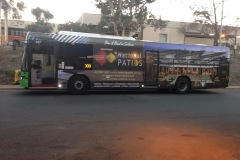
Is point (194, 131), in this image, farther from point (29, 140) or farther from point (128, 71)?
point (128, 71)

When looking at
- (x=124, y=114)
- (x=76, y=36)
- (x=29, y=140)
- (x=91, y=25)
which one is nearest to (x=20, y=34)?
(x=91, y=25)

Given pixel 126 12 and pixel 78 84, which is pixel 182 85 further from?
pixel 126 12

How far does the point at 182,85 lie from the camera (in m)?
19.1

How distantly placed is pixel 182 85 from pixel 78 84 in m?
6.24

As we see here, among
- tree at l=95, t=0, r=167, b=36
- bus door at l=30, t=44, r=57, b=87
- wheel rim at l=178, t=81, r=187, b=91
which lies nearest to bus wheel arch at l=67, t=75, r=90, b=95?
bus door at l=30, t=44, r=57, b=87

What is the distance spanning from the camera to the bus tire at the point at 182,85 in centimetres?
1892

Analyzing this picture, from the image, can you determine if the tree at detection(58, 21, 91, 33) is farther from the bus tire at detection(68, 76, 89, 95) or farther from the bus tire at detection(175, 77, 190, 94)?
the bus tire at detection(68, 76, 89, 95)

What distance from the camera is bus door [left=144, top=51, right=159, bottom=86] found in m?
18.2

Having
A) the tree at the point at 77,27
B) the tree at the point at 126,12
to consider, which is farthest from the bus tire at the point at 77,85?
the tree at the point at 77,27

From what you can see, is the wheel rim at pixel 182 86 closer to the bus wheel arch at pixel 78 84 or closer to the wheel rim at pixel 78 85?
the bus wheel arch at pixel 78 84

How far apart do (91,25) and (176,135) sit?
46.5 meters

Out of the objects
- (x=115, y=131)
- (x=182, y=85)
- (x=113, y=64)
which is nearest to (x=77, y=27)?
(x=182, y=85)

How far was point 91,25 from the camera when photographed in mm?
53062

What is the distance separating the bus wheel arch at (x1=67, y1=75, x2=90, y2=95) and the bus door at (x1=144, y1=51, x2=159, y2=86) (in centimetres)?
346
